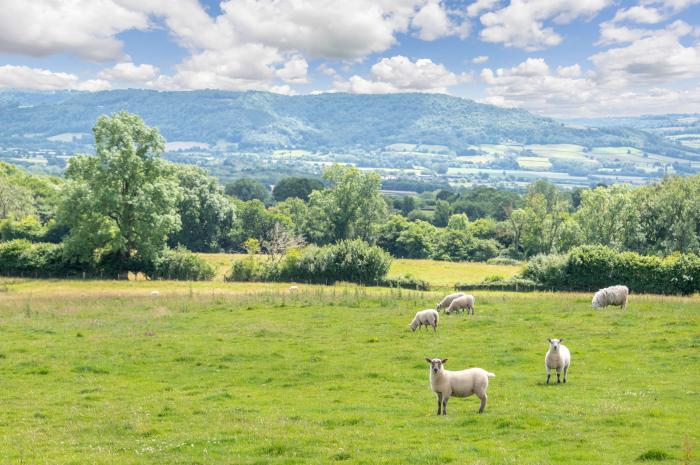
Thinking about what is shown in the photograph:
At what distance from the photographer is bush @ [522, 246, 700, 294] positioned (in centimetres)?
4899

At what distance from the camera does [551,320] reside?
34.0 metres

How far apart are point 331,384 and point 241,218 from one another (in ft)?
352

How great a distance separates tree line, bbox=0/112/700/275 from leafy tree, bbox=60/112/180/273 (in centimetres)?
10

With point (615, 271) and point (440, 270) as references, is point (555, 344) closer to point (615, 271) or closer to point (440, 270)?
point (615, 271)

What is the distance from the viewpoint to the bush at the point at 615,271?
4899 cm

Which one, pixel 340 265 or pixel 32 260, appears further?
pixel 32 260

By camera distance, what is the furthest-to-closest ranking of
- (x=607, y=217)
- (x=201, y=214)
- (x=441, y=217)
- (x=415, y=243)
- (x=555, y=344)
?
(x=441, y=217)
(x=415, y=243)
(x=201, y=214)
(x=607, y=217)
(x=555, y=344)

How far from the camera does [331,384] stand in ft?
71.4

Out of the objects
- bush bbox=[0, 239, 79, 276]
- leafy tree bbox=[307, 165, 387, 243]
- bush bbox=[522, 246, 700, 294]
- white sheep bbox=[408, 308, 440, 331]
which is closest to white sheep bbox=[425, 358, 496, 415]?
white sheep bbox=[408, 308, 440, 331]

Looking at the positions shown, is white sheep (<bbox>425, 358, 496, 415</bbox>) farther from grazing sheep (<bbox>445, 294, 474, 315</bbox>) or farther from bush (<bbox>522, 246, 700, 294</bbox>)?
bush (<bbox>522, 246, 700, 294</bbox>)

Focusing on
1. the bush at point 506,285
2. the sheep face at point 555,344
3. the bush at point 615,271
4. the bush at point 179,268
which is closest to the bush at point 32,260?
the bush at point 179,268

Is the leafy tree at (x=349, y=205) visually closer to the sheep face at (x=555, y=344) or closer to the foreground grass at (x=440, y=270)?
the foreground grass at (x=440, y=270)

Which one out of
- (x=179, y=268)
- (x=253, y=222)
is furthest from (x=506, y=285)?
(x=253, y=222)

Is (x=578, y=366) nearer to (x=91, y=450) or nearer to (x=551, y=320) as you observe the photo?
(x=551, y=320)
